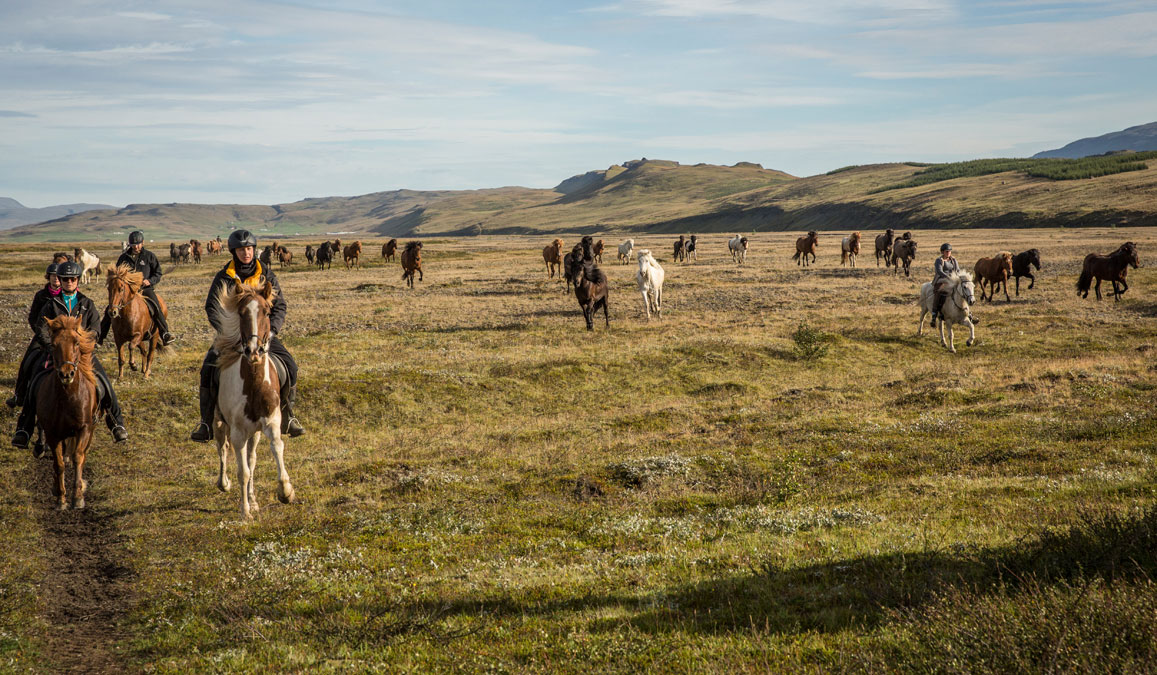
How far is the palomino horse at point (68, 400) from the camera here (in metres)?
10.7

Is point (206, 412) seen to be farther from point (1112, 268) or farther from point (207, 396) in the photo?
point (1112, 268)

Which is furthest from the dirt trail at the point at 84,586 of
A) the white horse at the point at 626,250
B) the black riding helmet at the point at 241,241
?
the white horse at the point at 626,250

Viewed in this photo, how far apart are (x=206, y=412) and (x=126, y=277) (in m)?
9.93

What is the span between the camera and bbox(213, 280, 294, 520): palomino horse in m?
9.59

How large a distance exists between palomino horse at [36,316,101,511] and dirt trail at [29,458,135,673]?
72 centimetres

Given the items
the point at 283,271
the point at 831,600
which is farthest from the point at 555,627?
the point at 283,271

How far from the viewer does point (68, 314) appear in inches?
477

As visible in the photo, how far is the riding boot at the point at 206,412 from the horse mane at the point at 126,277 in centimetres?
964

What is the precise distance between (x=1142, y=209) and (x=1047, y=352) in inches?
4006

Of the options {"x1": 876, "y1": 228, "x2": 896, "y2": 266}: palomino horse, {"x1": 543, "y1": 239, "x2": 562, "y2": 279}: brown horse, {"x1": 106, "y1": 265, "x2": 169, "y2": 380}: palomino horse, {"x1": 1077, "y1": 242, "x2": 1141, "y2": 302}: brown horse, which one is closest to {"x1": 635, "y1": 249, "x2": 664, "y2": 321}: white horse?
{"x1": 106, "y1": 265, "x2": 169, "y2": 380}: palomino horse

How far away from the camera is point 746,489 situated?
38.0 ft

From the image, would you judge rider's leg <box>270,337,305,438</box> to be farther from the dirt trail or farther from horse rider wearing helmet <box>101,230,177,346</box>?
horse rider wearing helmet <box>101,230,177,346</box>

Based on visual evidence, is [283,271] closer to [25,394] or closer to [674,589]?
[25,394]

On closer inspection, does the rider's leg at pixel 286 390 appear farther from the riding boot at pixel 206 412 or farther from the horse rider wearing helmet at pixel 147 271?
the horse rider wearing helmet at pixel 147 271
